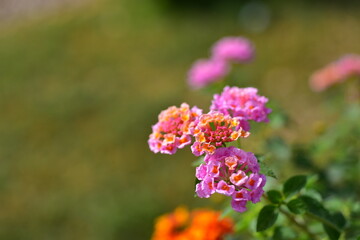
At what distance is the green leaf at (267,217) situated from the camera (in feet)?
3.52

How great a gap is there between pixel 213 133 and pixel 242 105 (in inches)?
5.9

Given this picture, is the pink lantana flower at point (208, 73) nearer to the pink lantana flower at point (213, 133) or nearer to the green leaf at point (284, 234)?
the green leaf at point (284, 234)

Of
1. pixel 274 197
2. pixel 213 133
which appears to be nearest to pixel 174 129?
pixel 213 133

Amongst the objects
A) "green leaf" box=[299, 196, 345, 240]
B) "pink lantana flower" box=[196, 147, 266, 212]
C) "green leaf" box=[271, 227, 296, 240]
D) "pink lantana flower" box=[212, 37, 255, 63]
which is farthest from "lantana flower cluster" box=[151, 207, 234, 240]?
"pink lantana flower" box=[212, 37, 255, 63]

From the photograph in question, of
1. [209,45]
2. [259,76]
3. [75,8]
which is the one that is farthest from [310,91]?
A: [75,8]

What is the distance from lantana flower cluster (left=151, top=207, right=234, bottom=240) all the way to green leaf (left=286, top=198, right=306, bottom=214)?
1.39ft

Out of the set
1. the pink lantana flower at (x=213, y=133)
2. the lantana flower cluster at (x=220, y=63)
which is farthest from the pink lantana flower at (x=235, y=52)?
the pink lantana flower at (x=213, y=133)

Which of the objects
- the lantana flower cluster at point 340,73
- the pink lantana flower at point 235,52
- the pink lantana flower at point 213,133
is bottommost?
the pink lantana flower at point 213,133

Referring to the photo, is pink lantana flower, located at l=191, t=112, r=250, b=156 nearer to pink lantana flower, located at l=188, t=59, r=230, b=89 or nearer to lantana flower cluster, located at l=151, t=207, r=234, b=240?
lantana flower cluster, located at l=151, t=207, r=234, b=240

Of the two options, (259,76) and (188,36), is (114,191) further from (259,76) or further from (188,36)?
(188,36)

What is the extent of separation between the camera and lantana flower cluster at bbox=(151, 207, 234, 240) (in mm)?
1559

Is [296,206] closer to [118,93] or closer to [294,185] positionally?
[294,185]

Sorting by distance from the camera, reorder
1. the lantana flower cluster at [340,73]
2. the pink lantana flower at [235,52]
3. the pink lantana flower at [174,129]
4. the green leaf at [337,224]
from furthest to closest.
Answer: the pink lantana flower at [235,52]
the lantana flower cluster at [340,73]
the green leaf at [337,224]
the pink lantana flower at [174,129]

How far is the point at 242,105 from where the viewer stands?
1106 mm
